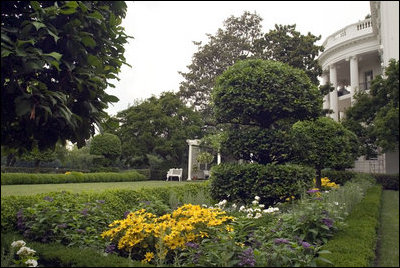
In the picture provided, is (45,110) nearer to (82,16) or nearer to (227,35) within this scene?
(82,16)

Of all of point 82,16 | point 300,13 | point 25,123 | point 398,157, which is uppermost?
point 300,13

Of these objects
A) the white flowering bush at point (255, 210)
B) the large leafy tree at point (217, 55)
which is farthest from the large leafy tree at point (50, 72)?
the large leafy tree at point (217, 55)

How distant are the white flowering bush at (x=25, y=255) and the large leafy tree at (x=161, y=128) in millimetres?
20003

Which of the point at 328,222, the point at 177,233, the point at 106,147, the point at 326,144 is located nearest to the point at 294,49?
the point at 326,144

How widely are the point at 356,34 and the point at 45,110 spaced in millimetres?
23124

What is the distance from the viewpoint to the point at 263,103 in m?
7.13

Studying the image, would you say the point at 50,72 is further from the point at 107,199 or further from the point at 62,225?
the point at 107,199

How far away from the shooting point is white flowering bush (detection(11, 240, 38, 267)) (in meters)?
2.91

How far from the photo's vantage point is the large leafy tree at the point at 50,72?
2443mm

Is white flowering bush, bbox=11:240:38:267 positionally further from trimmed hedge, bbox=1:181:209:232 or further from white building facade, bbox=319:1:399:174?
white building facade, bbox=319:1:399:174

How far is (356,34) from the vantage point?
69.8 ft

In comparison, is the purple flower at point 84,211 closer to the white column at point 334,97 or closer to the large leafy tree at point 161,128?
the large leafy tree at point 161,128

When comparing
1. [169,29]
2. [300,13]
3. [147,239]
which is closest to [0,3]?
[169,29]

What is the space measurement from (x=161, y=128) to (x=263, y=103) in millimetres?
17593
